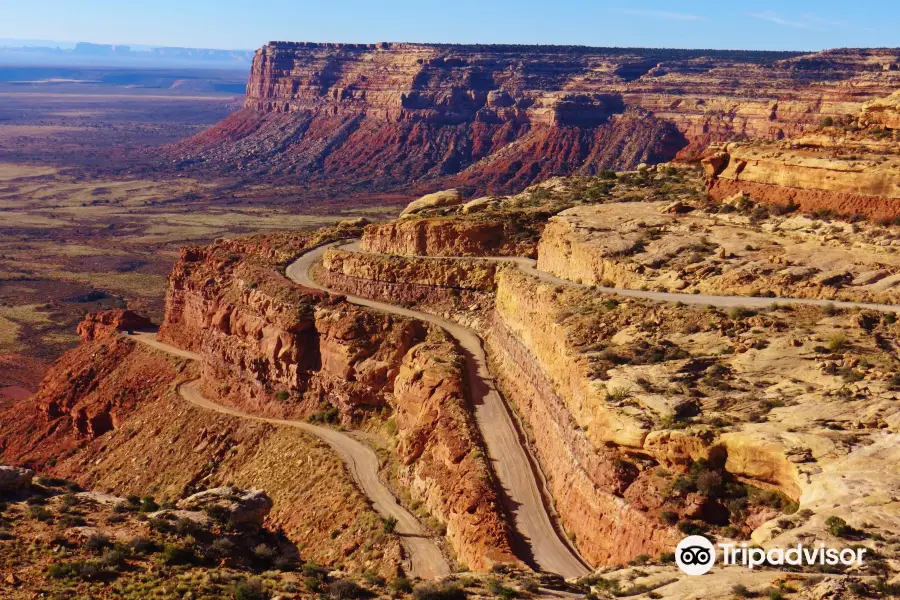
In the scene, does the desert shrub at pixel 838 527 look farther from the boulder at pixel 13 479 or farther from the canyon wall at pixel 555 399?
the boulder at pixel 13 479

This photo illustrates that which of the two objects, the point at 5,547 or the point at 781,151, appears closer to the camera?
the point at 5,547

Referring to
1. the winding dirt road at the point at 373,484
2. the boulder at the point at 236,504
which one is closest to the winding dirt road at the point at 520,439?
the winding dirt road at the point at 373,484

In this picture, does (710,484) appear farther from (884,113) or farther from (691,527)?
(884,113)

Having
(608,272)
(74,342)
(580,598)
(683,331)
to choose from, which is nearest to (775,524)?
(580,598)

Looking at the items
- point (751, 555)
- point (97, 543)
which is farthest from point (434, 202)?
point (751, 555)

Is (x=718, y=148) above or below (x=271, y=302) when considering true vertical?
above

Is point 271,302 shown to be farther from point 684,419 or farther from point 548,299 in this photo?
point 684,419

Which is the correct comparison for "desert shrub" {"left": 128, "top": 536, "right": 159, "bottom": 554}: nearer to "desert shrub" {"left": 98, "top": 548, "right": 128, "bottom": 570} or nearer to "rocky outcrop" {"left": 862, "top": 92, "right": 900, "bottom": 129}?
"desert shrub" {"left": 98, "top": 548, "right": 128, "bottom": 570}
